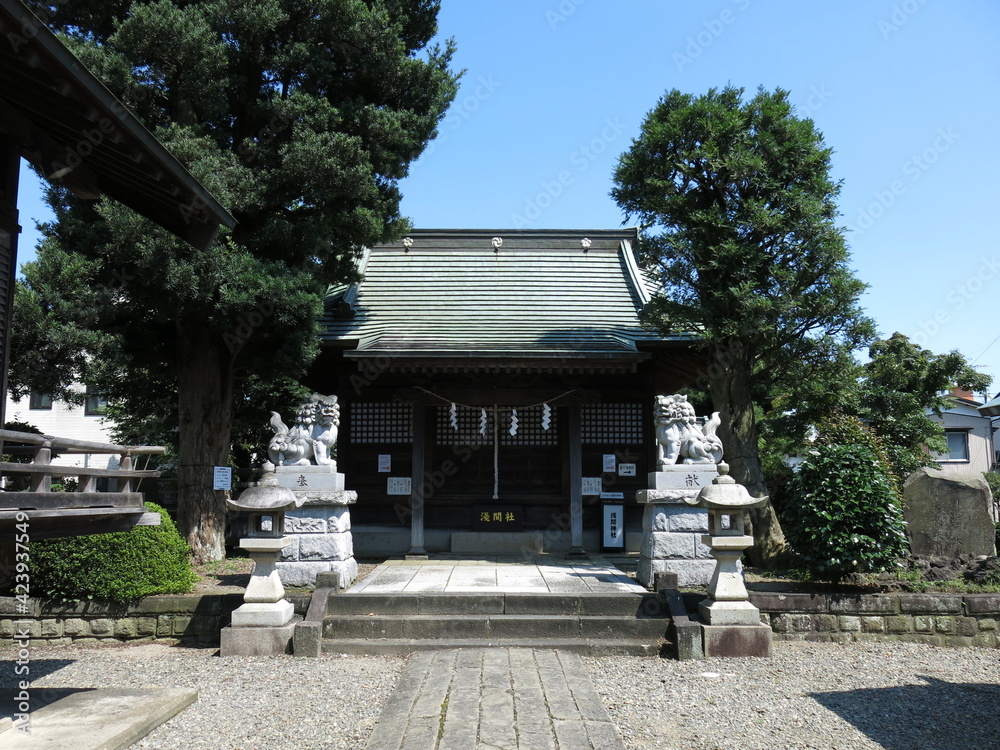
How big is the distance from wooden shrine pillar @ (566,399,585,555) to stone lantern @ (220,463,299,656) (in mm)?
5586

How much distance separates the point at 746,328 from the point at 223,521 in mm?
8496

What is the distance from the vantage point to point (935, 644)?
809 centimetres

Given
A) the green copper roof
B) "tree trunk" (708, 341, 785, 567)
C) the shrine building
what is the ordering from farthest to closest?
the shrine building → the green copper roof → "tree trunk" (708, 341, 785, 567)

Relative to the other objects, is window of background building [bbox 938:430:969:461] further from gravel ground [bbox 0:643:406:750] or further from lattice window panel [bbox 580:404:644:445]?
gravel ground [bbox 0:643:406:750]

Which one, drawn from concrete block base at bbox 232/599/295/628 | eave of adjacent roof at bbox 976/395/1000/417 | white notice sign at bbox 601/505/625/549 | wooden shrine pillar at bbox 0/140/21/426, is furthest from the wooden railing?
eave of adjacent roof at bbox 976/395/1000/417

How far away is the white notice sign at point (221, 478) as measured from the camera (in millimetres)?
10484

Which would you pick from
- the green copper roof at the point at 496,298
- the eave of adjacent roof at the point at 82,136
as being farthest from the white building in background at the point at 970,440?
the eave of adjacent roof at the point at 82,136

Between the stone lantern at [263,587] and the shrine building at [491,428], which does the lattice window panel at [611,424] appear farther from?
the stone lantern at [263,587]

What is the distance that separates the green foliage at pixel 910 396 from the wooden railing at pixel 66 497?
36.4ft

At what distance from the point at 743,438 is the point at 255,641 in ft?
24.7

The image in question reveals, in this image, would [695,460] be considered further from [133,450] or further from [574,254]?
[574,254]

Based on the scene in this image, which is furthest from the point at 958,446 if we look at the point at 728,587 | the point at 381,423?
the point at 728,587

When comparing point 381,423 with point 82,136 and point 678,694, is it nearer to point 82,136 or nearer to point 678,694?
point 678,694

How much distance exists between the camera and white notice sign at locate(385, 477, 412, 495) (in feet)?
41.3
